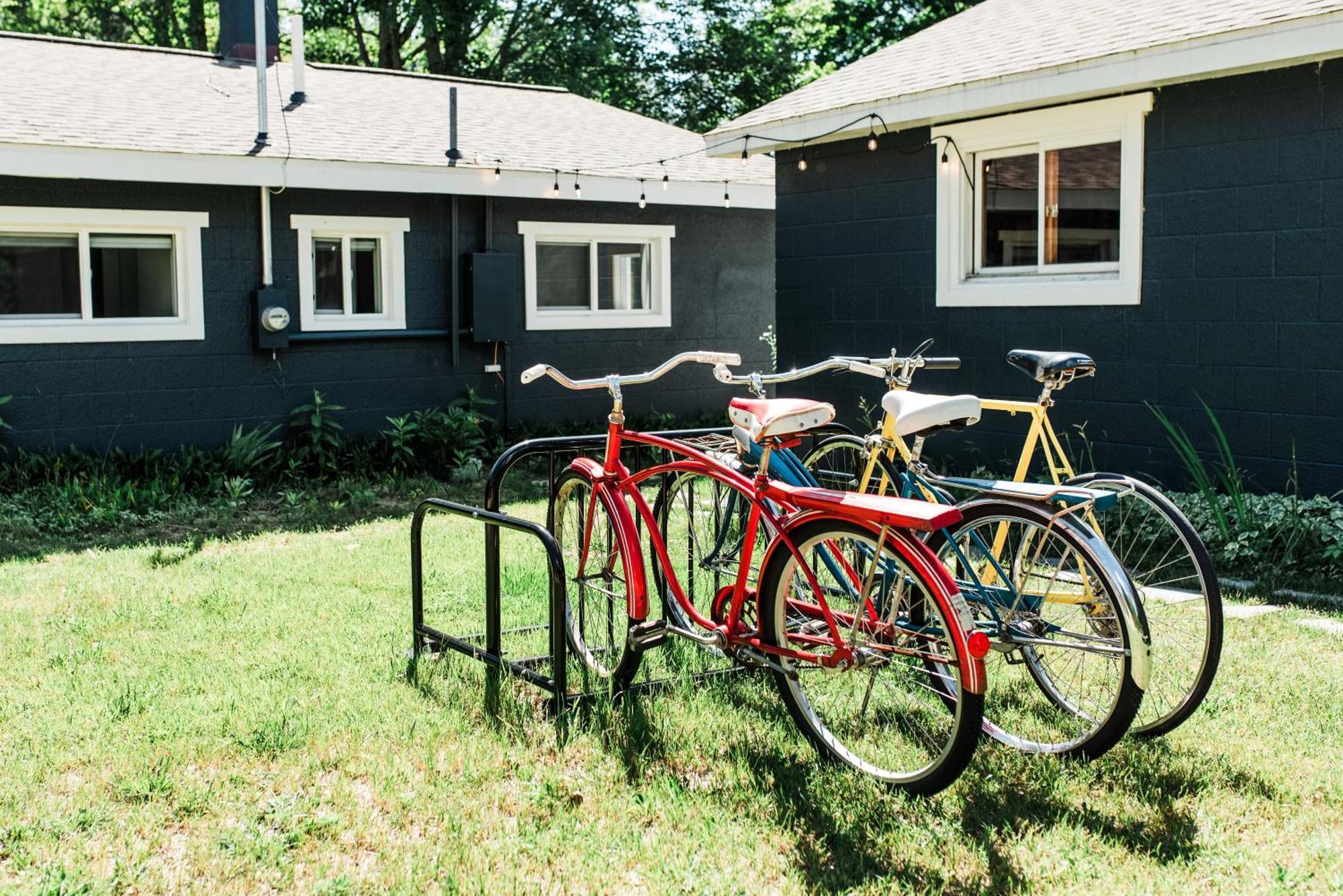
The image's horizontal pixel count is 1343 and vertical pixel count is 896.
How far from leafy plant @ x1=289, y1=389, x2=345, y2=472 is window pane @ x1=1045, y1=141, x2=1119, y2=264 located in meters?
5.68

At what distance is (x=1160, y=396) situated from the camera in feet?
25.1

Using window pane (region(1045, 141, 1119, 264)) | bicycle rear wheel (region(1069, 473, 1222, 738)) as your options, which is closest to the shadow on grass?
window pane (region(1045, 141, 1119, 264))

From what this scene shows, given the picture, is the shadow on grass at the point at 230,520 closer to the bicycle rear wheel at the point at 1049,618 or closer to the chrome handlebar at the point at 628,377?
the chrome handlebar at the point at 628,377

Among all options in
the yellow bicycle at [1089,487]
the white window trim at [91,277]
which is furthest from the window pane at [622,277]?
the yellow bicycle at [1089,487]

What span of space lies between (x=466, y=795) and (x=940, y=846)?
51.7 inches

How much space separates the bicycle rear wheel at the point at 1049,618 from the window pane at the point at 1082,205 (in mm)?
4297

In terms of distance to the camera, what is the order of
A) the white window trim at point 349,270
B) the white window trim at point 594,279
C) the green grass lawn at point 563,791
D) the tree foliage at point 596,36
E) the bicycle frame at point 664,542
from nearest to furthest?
the green grass lawn at point 563,791 → the bicycle frame at point 664,542 → the white window trim at point 349,270 → the white window trim at point 594,279 → the tree foliage at point 596,36

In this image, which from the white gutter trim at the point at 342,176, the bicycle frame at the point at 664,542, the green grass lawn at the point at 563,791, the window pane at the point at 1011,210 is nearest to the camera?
the green grass lawn at the point at 563,791

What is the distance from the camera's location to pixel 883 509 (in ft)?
11.4

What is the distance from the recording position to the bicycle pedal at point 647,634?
4242 millimetres

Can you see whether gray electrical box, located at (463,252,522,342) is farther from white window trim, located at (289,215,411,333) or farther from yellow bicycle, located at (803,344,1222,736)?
yellow bicycle, located at (803,344,1222,736)

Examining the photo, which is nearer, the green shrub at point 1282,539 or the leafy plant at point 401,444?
the green shrub at point 1282,539

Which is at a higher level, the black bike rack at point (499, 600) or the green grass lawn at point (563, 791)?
the black bike rack at point (499, 600)

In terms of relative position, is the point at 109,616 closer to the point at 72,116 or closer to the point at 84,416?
the point at 84,416
